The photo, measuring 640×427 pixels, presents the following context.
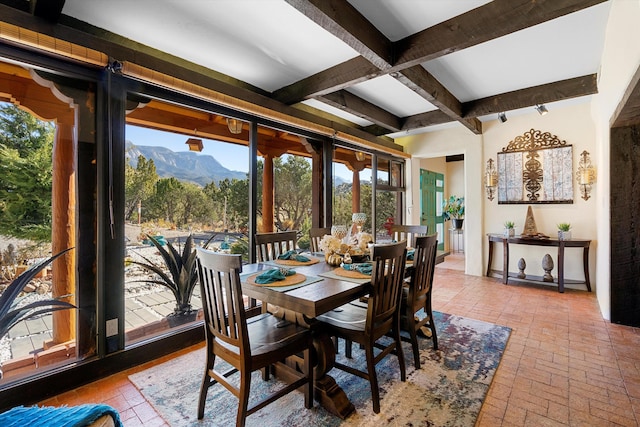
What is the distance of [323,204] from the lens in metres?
4.27

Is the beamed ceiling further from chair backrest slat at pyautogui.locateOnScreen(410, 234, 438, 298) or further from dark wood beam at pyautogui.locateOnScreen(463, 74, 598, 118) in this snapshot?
chair backrest slat at pyautogui.locateOnScreen(410, 234, 438, 298)

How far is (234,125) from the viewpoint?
3154 mm

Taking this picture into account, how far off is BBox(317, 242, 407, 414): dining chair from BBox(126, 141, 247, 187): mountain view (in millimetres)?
1828

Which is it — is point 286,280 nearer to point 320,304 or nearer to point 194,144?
point 320,304

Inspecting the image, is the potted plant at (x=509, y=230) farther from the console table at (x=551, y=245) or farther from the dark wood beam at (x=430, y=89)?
the dark wood beam at (x=430, y=89)

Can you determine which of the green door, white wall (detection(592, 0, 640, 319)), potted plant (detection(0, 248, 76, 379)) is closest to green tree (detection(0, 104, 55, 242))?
potted plant (detection(0, 248, 76, 379))

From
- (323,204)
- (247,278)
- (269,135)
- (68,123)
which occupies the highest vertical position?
(269,135)

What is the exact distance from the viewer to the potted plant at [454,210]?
6734mm

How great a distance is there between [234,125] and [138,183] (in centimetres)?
114

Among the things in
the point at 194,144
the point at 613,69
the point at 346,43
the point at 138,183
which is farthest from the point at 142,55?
the point at 613,69

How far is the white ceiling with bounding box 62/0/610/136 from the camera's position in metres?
2.02

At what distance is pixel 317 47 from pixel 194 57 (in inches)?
43.7

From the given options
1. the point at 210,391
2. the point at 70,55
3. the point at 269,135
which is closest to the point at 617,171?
the point at 269,135

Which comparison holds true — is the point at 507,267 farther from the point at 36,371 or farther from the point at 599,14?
the point at 36,371
